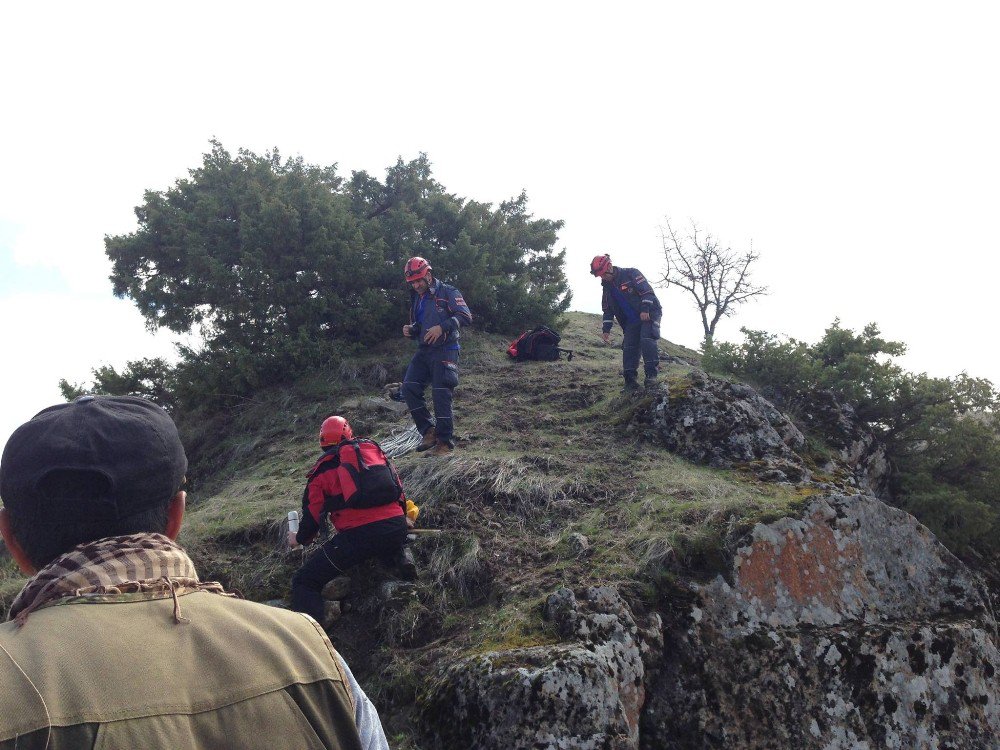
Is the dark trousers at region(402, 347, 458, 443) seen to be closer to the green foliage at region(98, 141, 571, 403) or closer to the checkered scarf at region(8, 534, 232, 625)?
the green foliage at region(98, 141, 571, 403)

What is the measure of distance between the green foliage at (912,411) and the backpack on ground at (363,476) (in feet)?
19.7

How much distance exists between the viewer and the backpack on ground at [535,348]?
41.0 ft

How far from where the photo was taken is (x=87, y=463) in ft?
4.81

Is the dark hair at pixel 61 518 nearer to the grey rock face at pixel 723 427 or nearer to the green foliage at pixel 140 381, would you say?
the grey rock face at pixel 723 427

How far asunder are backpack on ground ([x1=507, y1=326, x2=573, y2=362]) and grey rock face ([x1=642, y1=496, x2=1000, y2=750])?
747cm

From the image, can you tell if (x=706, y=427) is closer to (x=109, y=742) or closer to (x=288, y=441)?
(x=288, y=441)

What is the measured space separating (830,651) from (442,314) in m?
5.03

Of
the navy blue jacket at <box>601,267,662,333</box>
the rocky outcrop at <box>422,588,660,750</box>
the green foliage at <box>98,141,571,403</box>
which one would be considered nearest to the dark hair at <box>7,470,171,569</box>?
the rocky outcrop at <box>422,588,660,750</box>

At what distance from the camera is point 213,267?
36.3 feet

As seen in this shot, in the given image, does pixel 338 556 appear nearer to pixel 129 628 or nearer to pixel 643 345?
pixel 129 628

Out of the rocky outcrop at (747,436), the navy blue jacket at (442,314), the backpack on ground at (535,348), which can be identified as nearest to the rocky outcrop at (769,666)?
the rocky outcrop at (747,436)

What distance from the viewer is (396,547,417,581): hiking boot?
541cm

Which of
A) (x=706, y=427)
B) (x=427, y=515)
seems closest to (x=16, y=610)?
(x=427, y=515)

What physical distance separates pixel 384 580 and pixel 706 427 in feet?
13.4
